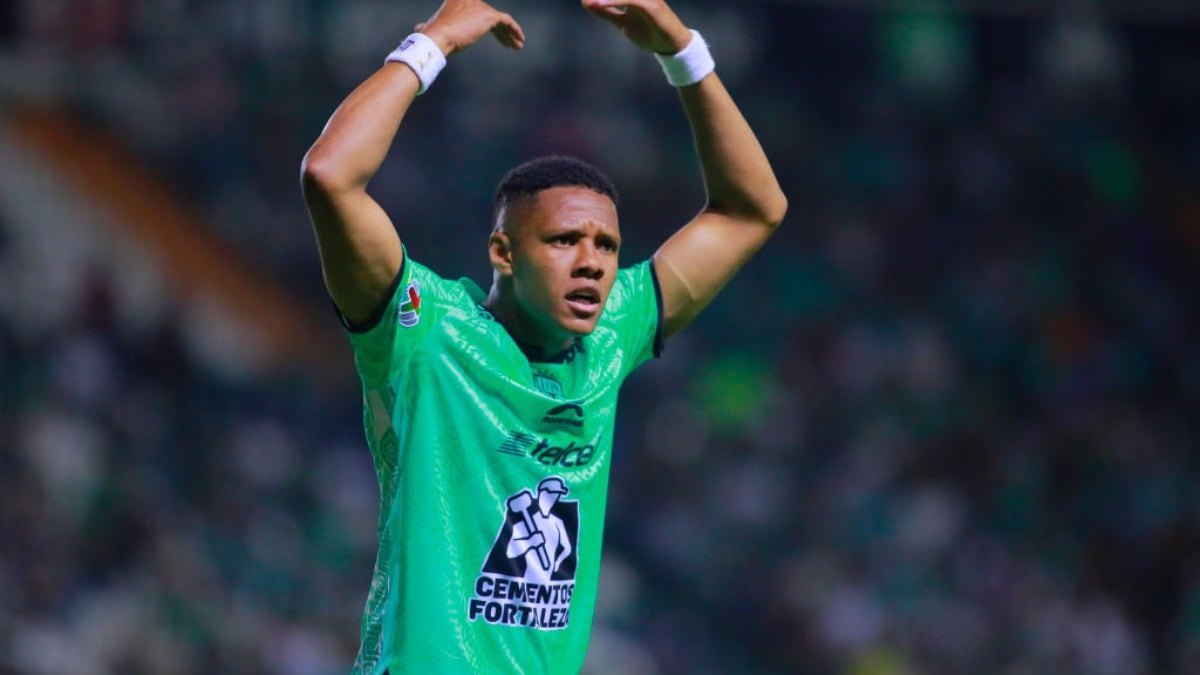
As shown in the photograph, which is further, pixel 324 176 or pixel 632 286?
pixel 632 286

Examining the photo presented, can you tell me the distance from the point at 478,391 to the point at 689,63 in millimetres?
1099

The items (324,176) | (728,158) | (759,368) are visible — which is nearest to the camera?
(324,176)

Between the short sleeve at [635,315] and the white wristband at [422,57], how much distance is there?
2.55 feet

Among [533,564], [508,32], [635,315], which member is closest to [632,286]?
[635,315]

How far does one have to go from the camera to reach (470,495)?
3.62 m

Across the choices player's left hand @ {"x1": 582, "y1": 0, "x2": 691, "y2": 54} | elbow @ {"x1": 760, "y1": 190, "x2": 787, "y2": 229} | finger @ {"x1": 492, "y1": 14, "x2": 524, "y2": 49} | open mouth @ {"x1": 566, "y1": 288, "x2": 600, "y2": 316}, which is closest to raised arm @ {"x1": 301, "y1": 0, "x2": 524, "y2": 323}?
finger @ {"x1": 492, "y1": 14, "x2": 524, "y2": 49}

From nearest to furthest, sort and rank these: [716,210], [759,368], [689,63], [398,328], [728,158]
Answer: [398,328], [689,63], [728,158], [716,210], [759,368]

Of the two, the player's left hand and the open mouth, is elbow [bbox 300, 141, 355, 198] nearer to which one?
the open mouth

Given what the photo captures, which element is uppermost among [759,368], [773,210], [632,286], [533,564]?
[759,368]

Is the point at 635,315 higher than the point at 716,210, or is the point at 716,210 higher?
the point at 716,210

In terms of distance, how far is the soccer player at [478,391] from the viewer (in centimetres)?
353

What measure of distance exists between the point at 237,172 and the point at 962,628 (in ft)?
20.3

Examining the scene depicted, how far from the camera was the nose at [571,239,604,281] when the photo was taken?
3730 mm

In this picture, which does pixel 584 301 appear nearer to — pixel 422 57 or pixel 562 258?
pixel 562 258
